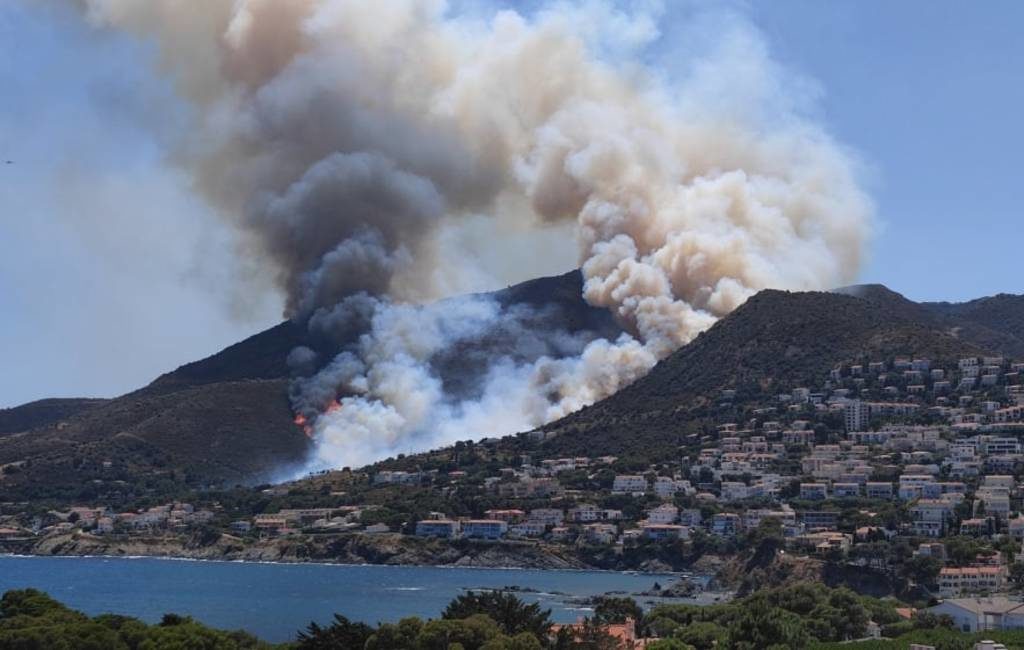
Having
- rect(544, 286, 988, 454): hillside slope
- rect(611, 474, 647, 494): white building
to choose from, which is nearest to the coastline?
rect(611, 474, 647, 494): white building

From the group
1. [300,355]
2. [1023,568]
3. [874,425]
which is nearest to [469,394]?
[300,355]

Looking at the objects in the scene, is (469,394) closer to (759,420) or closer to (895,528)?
(759,420)

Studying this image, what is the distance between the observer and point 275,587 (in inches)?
3787

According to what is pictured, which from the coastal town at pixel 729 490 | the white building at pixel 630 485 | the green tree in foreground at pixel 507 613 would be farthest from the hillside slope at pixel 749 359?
the green tree in foreground at pixel 507 613

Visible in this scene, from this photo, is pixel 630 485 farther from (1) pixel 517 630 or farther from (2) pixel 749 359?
(1) pixel 517 630

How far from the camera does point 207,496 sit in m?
136

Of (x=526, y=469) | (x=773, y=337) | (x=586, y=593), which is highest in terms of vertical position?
(x=773, y=337)

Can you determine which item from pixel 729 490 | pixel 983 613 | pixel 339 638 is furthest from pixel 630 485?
pixel 339 638

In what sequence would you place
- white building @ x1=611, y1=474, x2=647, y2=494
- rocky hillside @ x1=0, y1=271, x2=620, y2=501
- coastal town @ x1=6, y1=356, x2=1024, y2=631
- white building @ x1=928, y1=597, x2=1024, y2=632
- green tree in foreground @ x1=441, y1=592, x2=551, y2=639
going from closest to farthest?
green tree in foreground @ x1=441, y1=592, x2=551, y2=639 < white building @ x1=928, y1=597, x2=1024, y2=632 < coastal town @ x1=6, y1=356, x2=1024, y2=631 < white building @ x1=611, y1=474, x2=647, y2=494 < rocky hillside @ x1=0, y1=271, x2=620, y2=501

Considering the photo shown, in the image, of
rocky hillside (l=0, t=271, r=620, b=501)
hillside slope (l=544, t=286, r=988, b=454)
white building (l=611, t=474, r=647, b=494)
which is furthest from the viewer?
rocky hillside (l=0, t=271, r=620, b=501)

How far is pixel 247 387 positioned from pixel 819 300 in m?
50.5

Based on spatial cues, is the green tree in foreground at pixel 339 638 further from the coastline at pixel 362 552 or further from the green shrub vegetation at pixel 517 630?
the coastline at pixel 362 552

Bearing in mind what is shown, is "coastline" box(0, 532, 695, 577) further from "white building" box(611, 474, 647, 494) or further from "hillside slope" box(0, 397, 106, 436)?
"hillside slope" box(0, 397, 106, 436)

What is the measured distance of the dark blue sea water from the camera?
77.9 metres
